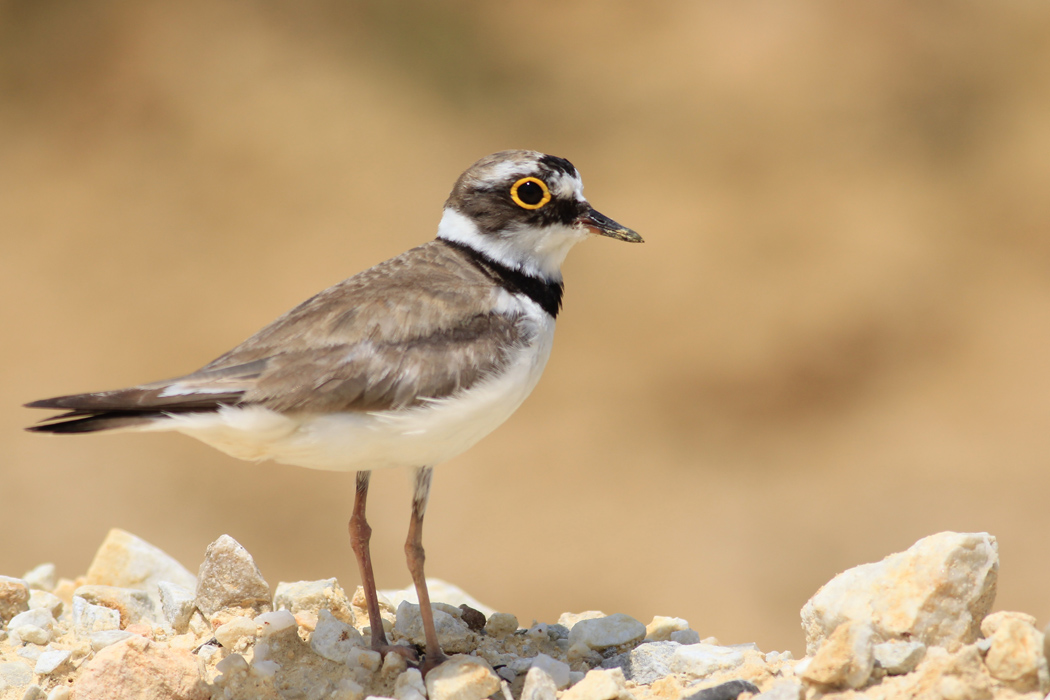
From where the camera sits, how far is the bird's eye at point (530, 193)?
346 centimetres

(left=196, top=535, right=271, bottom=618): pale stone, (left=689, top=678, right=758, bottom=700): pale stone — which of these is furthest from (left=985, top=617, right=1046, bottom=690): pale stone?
(left=196, top=535, right=271, bottom=618): pale stone

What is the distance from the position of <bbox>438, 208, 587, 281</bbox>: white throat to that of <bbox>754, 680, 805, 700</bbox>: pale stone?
63.2 inches

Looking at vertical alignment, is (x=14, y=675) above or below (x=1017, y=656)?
below

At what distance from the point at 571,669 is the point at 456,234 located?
1.61 m

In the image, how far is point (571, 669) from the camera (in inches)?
127

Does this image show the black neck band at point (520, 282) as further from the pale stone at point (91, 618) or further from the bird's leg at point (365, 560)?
the pale stone at point (91, 618)

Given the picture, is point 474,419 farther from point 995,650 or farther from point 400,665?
point 995,650

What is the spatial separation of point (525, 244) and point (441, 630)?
142cm

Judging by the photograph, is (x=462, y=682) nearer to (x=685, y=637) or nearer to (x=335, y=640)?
(x=335, y=640)

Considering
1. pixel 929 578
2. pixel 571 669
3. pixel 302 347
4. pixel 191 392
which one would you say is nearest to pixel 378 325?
pixel 302 347

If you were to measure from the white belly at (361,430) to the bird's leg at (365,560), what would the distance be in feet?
1.47

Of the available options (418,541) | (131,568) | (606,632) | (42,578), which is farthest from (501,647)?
(42,578)

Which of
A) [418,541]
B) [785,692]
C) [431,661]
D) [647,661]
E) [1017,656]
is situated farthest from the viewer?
[418,541]

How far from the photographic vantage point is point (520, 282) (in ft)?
11.3
